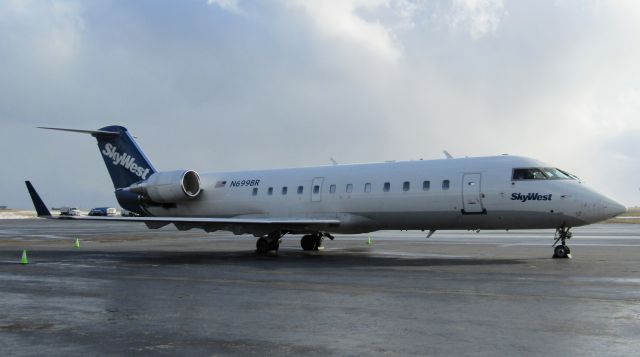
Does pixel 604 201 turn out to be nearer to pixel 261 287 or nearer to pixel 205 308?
pixel 261 287

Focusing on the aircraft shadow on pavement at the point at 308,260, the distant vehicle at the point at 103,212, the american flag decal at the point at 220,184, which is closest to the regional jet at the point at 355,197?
the american flag decal at the point at 220,184

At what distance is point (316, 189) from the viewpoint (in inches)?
885

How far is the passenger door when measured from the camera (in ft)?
73.2

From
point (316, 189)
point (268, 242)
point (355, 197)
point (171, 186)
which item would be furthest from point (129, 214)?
point (355, 197)

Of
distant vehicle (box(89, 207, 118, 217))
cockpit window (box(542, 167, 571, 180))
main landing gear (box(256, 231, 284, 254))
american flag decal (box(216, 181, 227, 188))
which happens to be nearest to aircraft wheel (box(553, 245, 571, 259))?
cockpit window (box(542, 167, 571, 180))

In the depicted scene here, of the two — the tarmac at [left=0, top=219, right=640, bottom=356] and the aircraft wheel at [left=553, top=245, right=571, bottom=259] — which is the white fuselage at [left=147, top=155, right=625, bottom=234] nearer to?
the aircraft wheel at [left=553, top=245, right=571, bottom=259]

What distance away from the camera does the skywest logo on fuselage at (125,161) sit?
2703 cm

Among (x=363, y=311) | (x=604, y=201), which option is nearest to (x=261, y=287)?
(x=363, y=311)

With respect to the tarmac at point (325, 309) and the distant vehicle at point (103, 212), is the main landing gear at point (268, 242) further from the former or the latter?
A: the distant vehicle at point (103, 212)

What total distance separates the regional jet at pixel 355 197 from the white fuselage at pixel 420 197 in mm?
29

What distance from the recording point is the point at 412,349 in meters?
6.61

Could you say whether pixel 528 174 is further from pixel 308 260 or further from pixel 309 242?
pixel 309 242

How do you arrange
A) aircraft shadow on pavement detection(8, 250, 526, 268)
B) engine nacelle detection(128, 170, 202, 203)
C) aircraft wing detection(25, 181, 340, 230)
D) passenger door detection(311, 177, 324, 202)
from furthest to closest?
engine nacelle detection(128, 170, 202, 203), passenger door detection(311, 177, 324, 202), aircraft wing detection(25, 181, 340, 230), aircraft shadow on pavement detection(8, 250, 526, 268)

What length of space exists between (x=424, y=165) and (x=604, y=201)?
17.9 feet
